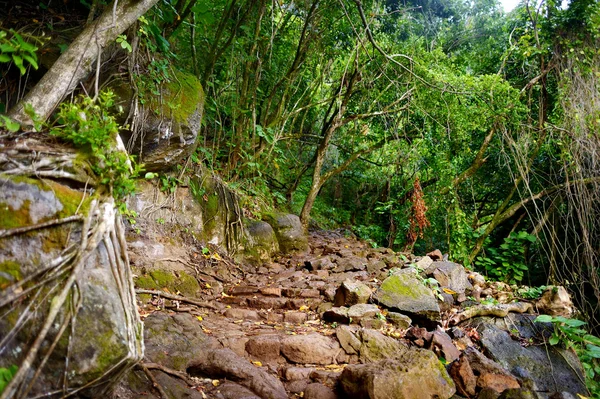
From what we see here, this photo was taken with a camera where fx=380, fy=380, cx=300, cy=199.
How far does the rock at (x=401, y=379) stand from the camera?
2844 millimetres

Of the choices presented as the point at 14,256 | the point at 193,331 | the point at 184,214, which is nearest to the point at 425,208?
the point at 184,214

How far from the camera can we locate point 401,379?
294 cm

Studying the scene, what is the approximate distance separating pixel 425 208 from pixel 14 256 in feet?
27.1

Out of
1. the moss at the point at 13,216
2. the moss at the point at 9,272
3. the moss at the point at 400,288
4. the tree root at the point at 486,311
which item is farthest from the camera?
the tree root at the point at 486,311

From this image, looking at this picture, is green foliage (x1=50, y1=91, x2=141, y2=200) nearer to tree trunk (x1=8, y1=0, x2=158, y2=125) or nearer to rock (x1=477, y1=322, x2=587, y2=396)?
tree trunk (x1=8, y1=0, x2=158, y2=125)

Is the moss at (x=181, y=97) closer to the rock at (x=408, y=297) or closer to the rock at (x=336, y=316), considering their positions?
the rock at (x=336, y=316)

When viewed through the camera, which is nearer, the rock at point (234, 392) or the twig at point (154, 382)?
the twig at point (154, 382)

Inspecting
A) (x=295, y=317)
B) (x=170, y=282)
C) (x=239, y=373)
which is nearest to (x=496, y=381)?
(x=295, y=317)

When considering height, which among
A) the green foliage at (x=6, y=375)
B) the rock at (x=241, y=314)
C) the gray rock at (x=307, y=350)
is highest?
the green foliage at (x=6, y=375)

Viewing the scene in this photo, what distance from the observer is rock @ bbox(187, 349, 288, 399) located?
280cm

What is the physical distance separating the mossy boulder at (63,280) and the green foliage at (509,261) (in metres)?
8.50

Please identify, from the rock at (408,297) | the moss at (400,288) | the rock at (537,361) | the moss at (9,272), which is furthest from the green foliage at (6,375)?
the rock at (537,361)

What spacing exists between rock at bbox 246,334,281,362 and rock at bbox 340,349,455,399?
2.28ft

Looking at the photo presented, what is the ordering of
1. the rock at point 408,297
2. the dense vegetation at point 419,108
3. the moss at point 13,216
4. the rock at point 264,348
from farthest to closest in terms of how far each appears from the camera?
the dense vegetation at point 419,108
the rock at point 408,297
the rock at point 264,348
the moss at point 13,216
